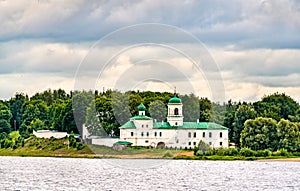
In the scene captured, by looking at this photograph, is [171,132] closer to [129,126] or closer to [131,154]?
[129,126]

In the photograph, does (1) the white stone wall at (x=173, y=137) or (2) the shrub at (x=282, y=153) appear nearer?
(2) the shrub at (x=282, y=153)

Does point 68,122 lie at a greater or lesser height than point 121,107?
lesser

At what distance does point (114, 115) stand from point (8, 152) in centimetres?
1709

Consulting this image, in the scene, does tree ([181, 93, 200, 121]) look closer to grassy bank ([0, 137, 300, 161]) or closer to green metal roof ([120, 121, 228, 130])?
green metal roof ([120, 121, 228, 130])

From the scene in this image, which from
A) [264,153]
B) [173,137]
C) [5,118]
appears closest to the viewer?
[264,153]

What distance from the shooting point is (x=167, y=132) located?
121 meters

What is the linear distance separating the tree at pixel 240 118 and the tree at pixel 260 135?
10766 millimetres

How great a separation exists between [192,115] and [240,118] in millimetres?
6897

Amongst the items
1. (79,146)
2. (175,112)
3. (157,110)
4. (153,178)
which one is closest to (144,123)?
(175,112)

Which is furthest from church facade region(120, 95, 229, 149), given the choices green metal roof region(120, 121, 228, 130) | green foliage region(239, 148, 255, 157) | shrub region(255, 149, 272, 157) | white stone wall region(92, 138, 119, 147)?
shrub region(255, 149, 272, 157)

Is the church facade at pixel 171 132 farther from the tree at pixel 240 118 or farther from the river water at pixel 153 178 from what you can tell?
the river water at pixel 153 178

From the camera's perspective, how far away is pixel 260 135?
111 metres

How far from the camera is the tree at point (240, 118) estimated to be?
124625mm

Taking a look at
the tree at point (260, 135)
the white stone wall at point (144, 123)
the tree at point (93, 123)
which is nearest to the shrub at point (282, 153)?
the tree at point (260, 135)
